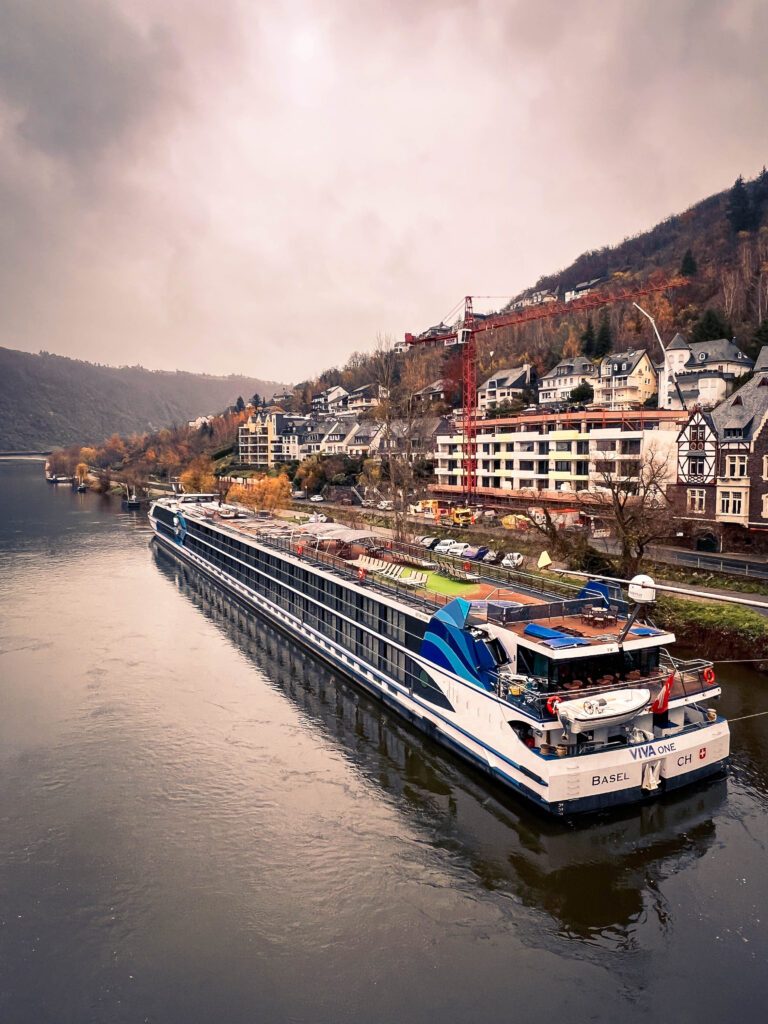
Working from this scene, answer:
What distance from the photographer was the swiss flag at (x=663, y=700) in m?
19.5

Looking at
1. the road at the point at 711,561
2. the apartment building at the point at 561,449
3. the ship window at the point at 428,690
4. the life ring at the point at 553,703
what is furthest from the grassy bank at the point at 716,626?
the apartment building at the point at 561,449

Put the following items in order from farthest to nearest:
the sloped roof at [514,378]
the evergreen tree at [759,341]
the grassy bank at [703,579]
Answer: the sloped roof at [514,378] < the evergreen tree at [759,341] < the grassy bank at [703,579]

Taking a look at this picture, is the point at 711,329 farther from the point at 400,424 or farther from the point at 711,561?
the point at 711,561

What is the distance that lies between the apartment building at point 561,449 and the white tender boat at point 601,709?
107ft

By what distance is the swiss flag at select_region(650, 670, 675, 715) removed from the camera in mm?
19531

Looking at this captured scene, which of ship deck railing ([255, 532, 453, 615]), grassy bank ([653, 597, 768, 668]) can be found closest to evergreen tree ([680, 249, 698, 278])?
grassy bank ([653, 597, 768, 668])

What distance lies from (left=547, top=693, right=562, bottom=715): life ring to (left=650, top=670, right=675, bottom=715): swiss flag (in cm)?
323

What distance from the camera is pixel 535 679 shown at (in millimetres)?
20156

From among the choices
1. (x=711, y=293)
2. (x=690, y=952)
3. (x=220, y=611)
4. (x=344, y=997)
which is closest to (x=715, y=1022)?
(x=690, y=952)

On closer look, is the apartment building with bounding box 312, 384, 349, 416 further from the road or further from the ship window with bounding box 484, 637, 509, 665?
the ship window with bounding box 484, 637, 509, 665

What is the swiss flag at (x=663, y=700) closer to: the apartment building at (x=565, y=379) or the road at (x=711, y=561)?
the road at (x=711, y=561)

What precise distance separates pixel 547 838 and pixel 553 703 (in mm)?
3858

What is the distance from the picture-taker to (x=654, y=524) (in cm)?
3788

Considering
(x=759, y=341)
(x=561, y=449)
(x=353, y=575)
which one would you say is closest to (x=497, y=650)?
(x=353, y=575)
